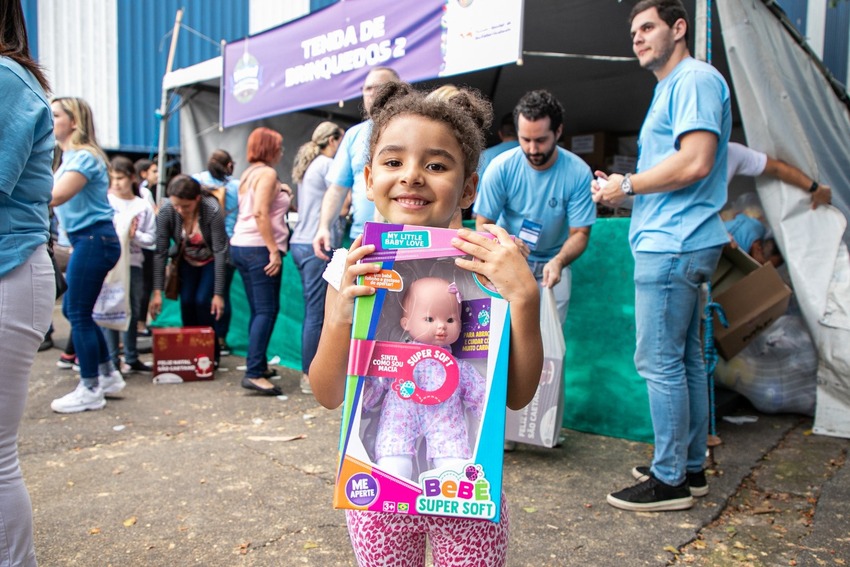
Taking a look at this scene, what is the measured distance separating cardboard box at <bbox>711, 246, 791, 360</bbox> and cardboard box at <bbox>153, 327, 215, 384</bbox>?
3.77m

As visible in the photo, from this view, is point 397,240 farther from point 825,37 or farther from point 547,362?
point 825,37

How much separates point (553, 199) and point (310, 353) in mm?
2073

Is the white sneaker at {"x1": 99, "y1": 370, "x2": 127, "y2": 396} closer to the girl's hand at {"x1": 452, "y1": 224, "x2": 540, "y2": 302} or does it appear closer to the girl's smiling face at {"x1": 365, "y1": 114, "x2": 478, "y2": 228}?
the girl's smiling face at {"x1": 365, "y1": 114, "x2": 478, "y2": 228}

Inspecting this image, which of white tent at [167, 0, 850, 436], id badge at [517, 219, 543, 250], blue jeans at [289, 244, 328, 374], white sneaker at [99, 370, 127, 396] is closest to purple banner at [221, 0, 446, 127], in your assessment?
white tent at [167, 0, 850, 436]

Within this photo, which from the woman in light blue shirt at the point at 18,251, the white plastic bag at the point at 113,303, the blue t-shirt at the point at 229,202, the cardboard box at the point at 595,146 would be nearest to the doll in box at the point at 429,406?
the woman in light blue shirt at the point at 18,251

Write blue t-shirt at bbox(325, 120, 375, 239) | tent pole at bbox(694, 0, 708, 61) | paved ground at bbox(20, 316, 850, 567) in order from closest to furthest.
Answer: paved ground at bbox(20, 316, 850, 567) < tent pole at bbox(694, 0, 708, 61) < blue t-shirt at bbox(325, 120, 375, 239)

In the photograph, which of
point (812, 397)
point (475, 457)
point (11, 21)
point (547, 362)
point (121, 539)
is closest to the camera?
point (475, 457)

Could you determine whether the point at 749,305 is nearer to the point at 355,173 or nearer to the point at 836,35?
the point at 355,173

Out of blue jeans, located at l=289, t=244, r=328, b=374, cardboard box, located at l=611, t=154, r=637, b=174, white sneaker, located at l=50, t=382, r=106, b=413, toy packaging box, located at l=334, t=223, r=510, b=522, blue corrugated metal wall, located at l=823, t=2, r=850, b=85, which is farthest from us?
blue corrugated metal wall, located at l=823, t=2, r=850, b=85

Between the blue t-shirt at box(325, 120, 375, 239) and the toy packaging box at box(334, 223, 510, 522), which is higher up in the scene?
the blue t-shirt at box(325, 120, 375, 239)

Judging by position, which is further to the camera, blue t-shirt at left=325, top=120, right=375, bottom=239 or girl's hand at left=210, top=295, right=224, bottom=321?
girl's hand at left=210, top=295, right=224, bottom=321

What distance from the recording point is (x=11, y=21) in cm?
177

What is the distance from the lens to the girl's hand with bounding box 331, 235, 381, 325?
3.76ft

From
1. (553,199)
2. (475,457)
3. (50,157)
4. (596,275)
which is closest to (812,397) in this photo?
(596,275)
